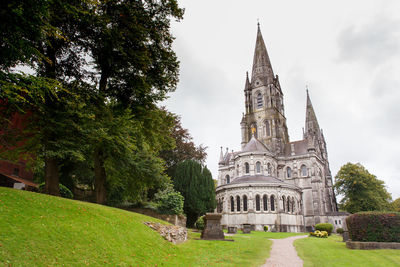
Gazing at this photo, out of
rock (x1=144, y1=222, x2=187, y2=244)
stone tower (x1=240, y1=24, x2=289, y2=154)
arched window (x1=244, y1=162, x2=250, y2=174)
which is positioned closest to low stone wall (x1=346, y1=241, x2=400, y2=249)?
rock (x1=144, y1=222, x2=187, y2=244)

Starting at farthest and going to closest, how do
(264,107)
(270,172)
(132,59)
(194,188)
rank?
(264,107)
(270,172)
(194,188)
(132,59)

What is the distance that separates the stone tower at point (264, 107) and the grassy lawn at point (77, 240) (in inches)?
1746

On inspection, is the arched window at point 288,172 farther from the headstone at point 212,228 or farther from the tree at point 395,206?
the headstone at point 212,228

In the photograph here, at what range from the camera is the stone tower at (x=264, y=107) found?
A: 5447 centimetres

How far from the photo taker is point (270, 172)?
47.1 m

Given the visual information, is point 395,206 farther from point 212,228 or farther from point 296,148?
point 212,228

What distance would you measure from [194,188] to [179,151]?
266 inches

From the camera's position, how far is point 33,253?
6246 mm

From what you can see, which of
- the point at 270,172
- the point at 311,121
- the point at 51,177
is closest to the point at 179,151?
the point at 270,172

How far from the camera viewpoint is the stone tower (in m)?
54.5

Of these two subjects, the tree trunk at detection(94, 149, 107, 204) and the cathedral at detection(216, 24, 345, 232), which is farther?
the cathedral at detection(216, 24, 345, 232)

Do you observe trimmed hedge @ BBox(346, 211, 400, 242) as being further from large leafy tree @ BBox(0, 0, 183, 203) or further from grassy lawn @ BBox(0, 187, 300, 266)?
large leafy tree @ BBox(0, 0, 183, 203)

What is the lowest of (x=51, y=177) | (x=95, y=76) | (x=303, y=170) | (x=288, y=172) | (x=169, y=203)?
(x=169, y=203)

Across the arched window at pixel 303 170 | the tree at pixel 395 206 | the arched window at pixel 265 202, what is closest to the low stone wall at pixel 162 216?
the arched window at pixel 265 202
